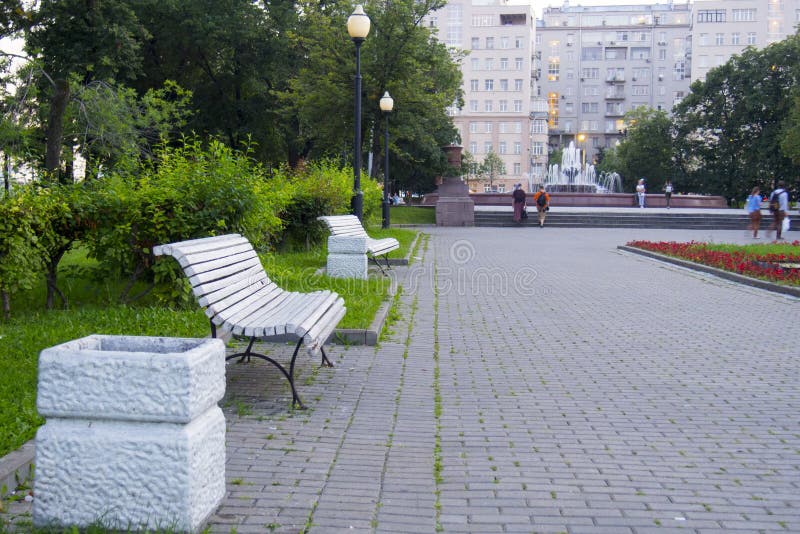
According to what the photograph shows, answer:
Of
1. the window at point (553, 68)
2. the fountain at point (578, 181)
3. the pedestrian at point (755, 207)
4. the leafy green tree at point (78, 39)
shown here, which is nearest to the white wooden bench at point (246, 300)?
the leafy green tree at point (78, 39)

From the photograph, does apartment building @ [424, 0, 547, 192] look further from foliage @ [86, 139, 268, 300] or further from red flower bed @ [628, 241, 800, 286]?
foliage @ [86, 139, 268, 300]

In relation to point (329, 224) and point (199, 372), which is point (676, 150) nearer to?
point (329, 224)

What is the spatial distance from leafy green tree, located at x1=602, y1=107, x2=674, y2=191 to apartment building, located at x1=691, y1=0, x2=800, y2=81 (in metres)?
35.0

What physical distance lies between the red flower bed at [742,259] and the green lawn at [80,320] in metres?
7.12

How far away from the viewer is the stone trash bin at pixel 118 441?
131 inches

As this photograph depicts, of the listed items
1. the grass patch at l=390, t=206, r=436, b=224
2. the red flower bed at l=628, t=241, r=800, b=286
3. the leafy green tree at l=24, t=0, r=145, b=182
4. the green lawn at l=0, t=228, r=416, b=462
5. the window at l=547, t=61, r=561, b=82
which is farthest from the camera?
the window at l=547, t=61, r=561, b=82

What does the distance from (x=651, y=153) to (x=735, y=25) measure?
1769 inches

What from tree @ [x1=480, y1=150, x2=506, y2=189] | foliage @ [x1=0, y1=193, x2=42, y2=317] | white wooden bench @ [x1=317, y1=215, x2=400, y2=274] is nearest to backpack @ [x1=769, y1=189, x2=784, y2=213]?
white wooden bench @ [x1=317, y1=215, x2=400, y2=274]

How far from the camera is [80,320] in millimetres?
7789

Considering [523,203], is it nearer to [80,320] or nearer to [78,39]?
[78,39]

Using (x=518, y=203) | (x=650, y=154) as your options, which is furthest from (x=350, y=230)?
(x=650, y=154)

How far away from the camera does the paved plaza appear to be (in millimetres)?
3830

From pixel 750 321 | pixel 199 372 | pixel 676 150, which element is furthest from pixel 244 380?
pixel 676 150

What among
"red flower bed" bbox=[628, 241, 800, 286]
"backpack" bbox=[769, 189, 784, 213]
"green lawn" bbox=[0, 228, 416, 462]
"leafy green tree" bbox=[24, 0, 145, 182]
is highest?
"leafy green tree" bbox=[24, 0, 145, 182]
